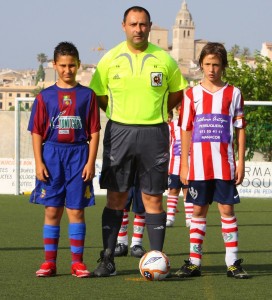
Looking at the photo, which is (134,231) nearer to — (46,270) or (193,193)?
(193,193)

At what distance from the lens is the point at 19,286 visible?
283 inches

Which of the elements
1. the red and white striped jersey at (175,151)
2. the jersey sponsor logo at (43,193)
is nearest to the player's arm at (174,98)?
the jersey sponsor logo at (43,193)

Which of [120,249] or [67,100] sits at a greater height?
[67,100]

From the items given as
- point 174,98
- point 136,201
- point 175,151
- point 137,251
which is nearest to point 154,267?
point 174,98

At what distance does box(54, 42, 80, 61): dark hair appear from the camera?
7.86m

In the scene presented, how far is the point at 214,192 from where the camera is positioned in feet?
26.2

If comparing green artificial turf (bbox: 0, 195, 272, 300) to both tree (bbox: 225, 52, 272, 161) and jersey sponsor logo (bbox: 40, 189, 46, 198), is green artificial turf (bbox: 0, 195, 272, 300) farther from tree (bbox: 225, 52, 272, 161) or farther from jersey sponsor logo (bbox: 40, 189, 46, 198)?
tree (bbox: 225, 52, 272, 161)

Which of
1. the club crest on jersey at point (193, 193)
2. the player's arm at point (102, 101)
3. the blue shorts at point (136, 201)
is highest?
the player's arm at point (102, 101)

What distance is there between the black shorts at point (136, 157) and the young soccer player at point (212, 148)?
0.22 meters

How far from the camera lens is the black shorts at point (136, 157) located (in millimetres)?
7812

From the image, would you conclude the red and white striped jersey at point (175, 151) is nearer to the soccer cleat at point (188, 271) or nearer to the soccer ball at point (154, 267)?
the soccer cleat at point (188, 271)

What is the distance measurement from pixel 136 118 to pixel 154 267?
1.10 meters

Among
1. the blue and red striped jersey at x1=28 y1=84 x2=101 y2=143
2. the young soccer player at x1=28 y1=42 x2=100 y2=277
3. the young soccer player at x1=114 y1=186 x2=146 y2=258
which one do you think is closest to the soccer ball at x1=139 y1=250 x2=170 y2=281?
the young soccer player at x1=28 y1=42 x2=100 y2=277

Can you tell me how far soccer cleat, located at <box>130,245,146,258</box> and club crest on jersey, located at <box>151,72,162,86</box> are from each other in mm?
2079
